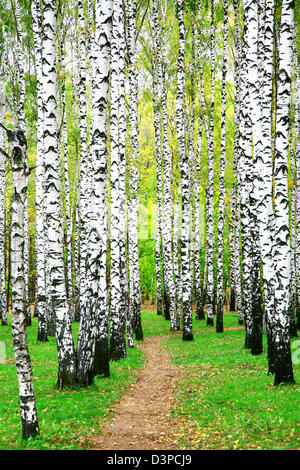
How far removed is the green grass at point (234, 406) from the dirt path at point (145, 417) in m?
0.31

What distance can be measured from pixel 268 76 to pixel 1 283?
61.9 feet

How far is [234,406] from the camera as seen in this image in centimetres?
770

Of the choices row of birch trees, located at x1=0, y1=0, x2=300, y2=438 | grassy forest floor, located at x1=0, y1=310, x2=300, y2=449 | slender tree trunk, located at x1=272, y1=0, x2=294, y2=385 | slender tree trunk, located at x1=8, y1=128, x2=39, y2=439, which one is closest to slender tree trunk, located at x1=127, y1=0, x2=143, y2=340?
row of birch trees, located at x1=0, y1=0, x2=300, y2=438

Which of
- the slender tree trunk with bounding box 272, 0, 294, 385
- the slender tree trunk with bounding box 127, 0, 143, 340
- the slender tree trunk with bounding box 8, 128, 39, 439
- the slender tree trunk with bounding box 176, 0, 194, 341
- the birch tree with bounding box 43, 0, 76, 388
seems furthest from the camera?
the slender tree trunk with bounding box 176, 0, 194, 341

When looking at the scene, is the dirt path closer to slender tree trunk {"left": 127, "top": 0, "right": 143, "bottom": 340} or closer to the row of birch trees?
the row of birch trees

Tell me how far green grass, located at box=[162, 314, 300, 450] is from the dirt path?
31cm

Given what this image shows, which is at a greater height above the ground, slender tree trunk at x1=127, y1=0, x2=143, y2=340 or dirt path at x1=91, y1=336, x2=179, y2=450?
slender tree trunk at x1=127, y1=0, x2=143, y2=340

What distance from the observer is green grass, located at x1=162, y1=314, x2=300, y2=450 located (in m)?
6.02

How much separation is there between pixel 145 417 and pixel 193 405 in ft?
3.75

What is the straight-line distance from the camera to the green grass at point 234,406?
6016 mm

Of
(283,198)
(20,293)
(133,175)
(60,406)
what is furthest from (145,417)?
(133,175)

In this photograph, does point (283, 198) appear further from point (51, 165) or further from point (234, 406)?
point (51, 165)

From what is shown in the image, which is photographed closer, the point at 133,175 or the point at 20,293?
the point at 20,293

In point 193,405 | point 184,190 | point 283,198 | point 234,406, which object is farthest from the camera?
point 184,190
